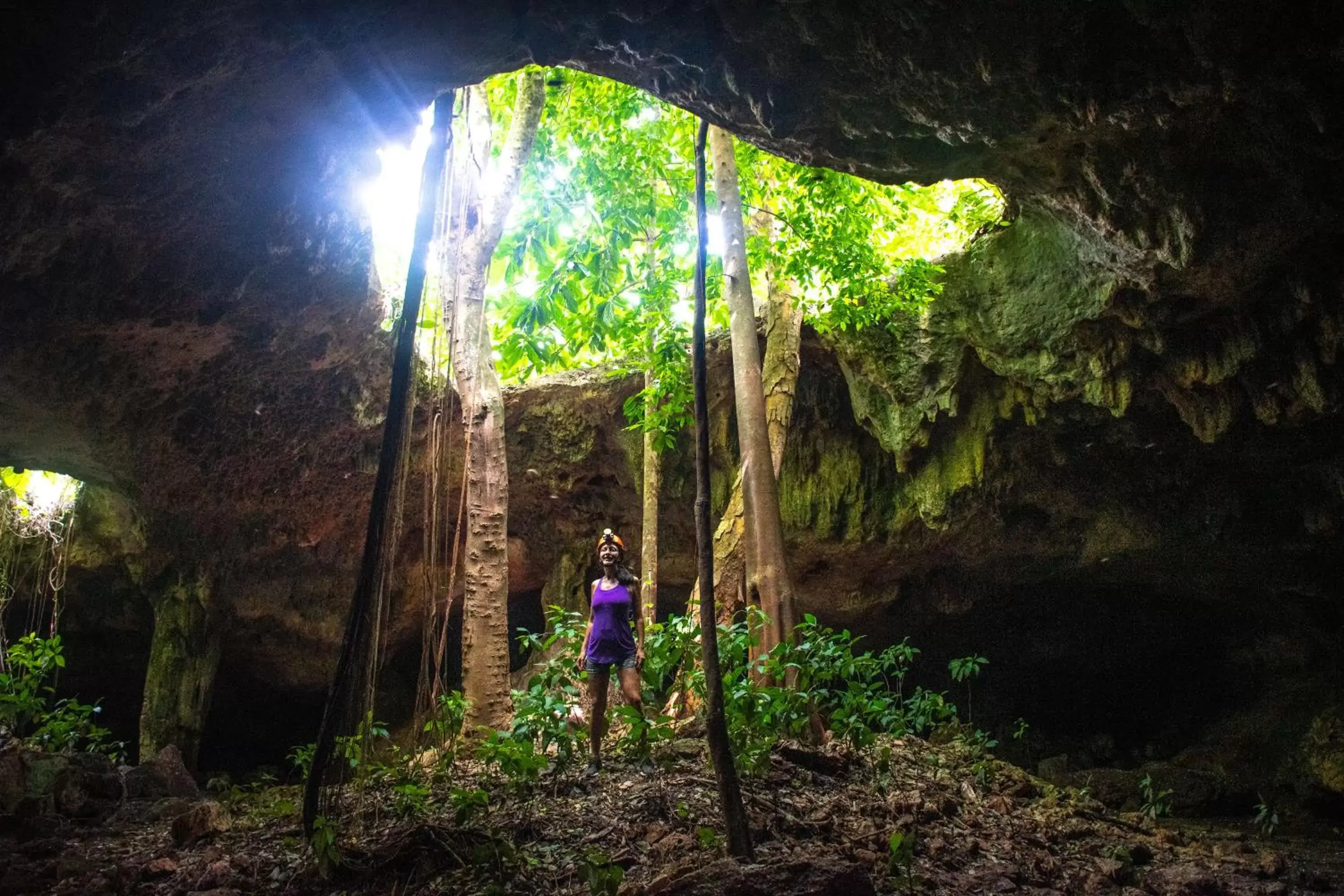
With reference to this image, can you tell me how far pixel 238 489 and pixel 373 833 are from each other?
5.36m

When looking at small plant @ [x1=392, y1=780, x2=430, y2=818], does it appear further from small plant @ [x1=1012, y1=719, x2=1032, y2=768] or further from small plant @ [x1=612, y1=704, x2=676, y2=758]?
small plant @ [x1=1012, y1=719, x2=1032, y2=768]

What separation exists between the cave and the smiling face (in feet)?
8.26

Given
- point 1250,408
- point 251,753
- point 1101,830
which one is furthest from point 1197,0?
point 251,753

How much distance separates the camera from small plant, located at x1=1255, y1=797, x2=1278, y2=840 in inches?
265

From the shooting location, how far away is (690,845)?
11.1 feet

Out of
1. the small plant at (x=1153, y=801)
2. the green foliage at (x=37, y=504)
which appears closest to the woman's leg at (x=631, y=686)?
the small plant at (x=1153, y=801)

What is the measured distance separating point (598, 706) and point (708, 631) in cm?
207

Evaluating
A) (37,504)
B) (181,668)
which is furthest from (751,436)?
(37,504)

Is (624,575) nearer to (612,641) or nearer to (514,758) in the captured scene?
(612,641)

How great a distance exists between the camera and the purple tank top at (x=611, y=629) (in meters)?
5.32

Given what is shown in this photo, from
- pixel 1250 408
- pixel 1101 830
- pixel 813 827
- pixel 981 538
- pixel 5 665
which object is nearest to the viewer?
pixel 813 827

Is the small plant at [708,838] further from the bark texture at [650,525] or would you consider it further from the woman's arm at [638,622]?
the bark texture at [650,525]

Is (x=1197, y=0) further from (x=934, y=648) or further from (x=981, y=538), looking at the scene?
(x=934, y=648)

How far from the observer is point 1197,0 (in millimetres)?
3430
